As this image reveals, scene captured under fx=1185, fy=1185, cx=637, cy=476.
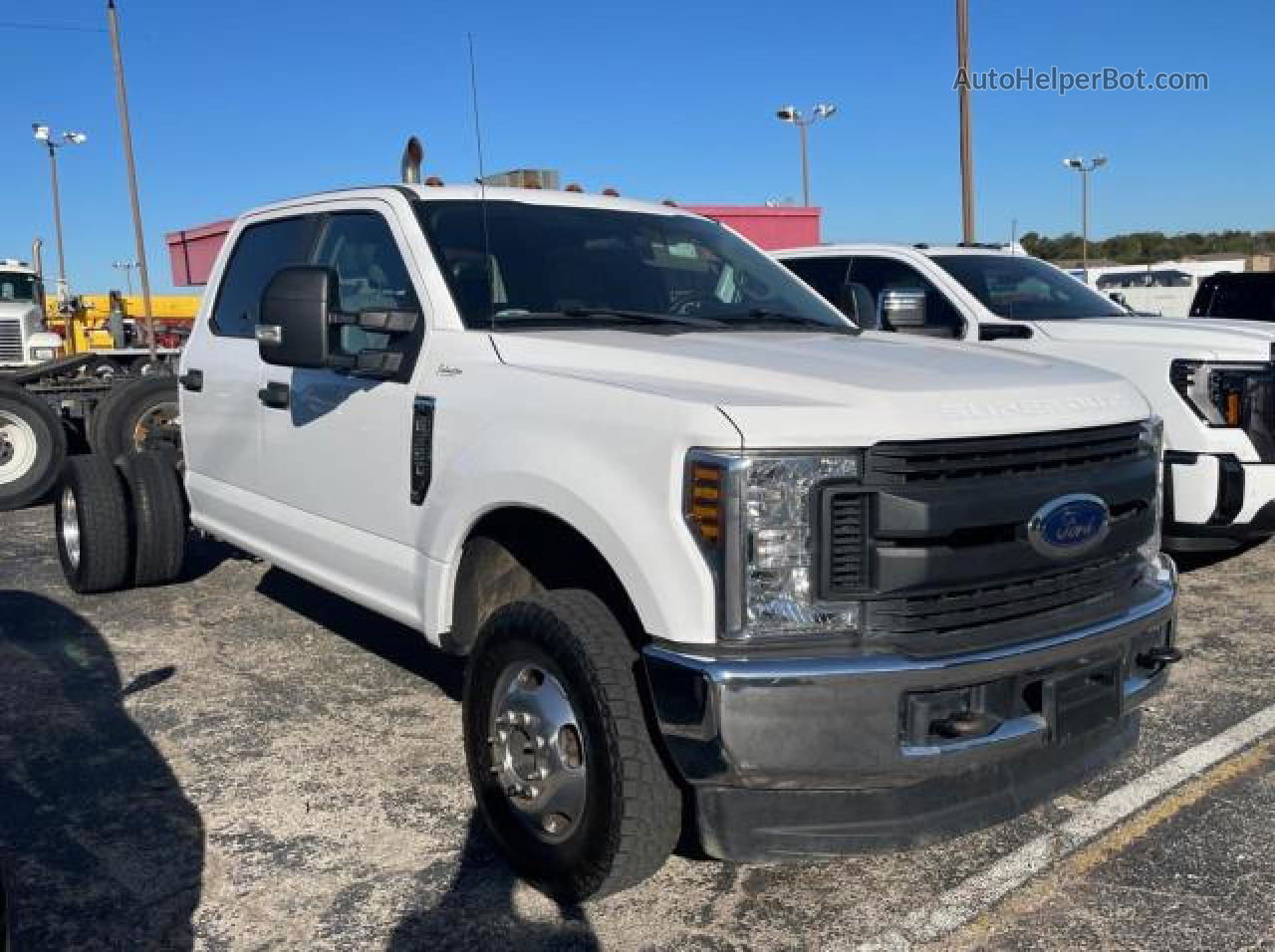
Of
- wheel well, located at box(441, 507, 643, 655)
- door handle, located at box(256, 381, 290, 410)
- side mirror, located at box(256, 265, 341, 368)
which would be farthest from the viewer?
door handle, located at box(256, 381, 290, 410)

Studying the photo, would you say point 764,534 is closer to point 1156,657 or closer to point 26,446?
point 1156,657

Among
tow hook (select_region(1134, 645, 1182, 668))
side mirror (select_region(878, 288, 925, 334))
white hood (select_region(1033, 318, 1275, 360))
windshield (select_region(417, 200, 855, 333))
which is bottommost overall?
tow hook (select_region(1134, 645, 1182, 668))

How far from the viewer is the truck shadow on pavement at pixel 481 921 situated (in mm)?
2859

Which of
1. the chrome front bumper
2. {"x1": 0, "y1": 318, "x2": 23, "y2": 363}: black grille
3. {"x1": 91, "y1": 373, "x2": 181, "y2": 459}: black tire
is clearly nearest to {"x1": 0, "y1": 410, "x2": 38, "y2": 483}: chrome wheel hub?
{"x1": 91, "y1": 373, "x2": 181, "y2": 459}: black tire

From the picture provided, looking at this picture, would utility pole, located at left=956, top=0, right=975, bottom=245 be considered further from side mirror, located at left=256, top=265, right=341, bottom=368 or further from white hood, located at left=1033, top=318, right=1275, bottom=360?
side mirror, located at left=256, top=265, right=341, bottom=368

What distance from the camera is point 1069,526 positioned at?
279 cm

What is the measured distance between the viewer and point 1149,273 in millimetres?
38625

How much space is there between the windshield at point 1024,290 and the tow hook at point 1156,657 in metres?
4.35

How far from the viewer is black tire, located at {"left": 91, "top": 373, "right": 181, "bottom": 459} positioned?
8.05m

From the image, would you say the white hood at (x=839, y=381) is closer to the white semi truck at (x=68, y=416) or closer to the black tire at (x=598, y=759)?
the black tire at (x=598, y=759)

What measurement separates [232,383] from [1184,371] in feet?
14.9

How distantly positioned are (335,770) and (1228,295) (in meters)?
9.24

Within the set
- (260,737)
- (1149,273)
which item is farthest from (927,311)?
(1149,273)

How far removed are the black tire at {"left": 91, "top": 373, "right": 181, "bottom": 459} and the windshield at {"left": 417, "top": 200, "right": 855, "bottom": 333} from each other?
14.1 feet
